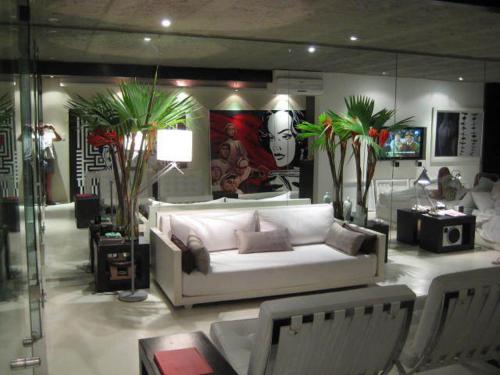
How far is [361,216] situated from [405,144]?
1.10 m

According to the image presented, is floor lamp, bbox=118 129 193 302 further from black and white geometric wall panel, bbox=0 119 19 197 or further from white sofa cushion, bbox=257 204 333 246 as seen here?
black and white geometric wall panel, bbox=0 119 19 197

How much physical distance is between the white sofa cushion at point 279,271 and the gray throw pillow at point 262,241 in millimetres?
68

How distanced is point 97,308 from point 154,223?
43.0 inches

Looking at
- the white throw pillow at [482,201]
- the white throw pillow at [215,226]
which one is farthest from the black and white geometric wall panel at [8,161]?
the white throw pillow at [482,201]

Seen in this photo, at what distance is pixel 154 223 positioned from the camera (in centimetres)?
508

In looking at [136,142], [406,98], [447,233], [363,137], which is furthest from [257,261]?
[406,98]

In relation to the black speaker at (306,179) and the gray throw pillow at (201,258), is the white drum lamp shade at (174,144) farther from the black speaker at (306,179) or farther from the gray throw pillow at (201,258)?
the black speaker at (306,179)

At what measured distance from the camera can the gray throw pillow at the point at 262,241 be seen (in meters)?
4.74

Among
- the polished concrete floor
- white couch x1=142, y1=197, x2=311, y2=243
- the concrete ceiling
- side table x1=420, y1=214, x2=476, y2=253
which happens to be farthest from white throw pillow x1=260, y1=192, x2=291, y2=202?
side table x1=420, y1=214, x2=476, y2=253

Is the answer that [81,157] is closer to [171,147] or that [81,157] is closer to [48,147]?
[48,147]

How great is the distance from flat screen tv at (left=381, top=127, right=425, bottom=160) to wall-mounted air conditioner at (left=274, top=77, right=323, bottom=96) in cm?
112

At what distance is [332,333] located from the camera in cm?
211

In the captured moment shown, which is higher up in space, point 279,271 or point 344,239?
point 344,239

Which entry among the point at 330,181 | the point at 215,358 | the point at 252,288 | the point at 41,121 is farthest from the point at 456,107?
the point at 215,358
